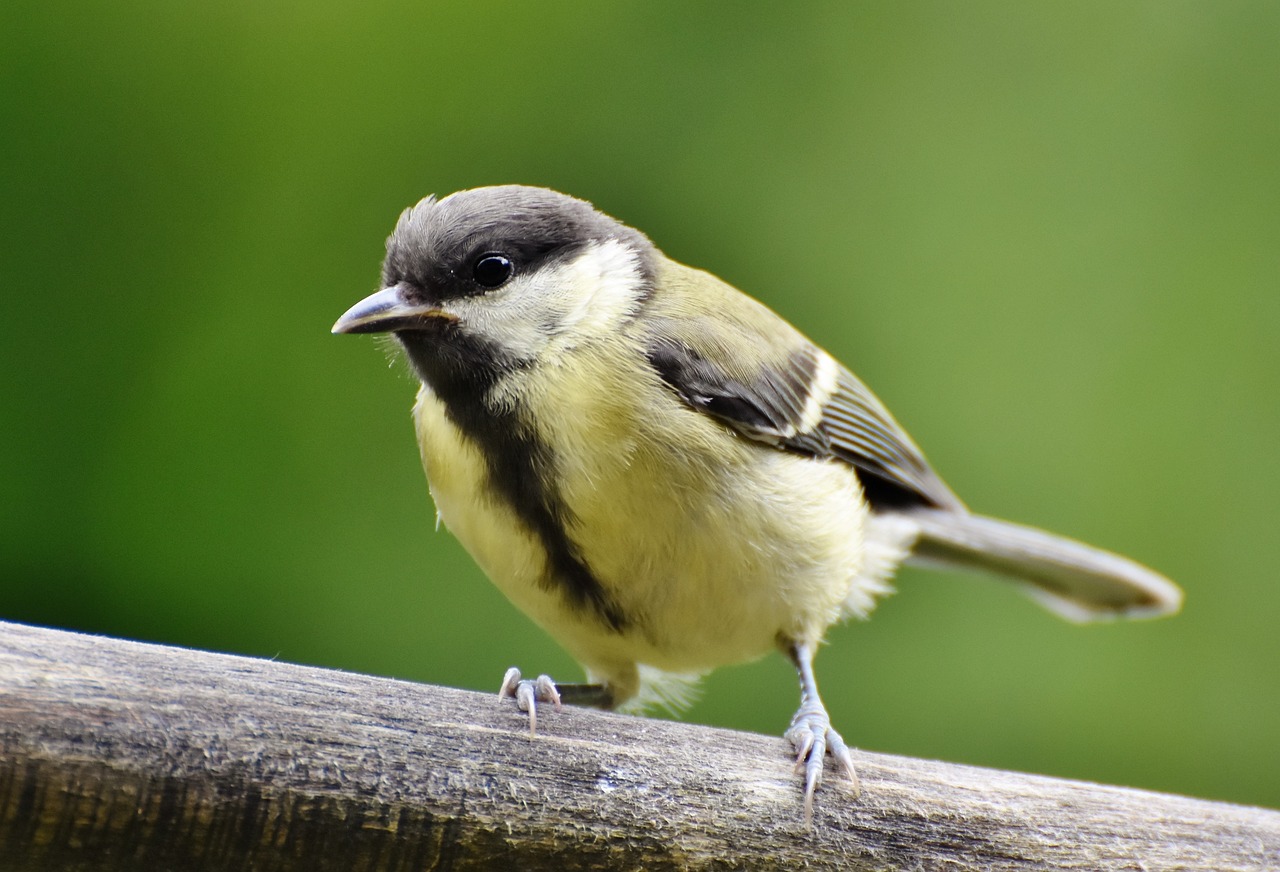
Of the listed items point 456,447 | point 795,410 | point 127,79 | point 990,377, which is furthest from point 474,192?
point 990,377

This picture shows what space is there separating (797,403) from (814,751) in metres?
0.59

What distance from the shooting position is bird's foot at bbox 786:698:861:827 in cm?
130

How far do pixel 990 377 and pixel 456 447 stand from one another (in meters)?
1.47

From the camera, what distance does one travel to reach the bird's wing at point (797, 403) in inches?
63.4

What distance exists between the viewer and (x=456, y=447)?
1.57 meters

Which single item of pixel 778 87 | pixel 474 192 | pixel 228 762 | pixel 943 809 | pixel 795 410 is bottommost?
pixel 228 762

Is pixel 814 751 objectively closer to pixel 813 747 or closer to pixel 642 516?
pixel 813 747

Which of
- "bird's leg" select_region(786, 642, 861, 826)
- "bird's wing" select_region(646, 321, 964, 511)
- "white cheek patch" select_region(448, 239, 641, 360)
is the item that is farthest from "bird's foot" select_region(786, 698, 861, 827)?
"white cheek patch" select_region(448, 239, 641, 360)

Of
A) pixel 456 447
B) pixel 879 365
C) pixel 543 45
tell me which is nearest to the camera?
pixel 456 447

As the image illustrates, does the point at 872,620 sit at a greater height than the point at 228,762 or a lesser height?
greater

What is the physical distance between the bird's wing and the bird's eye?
0.72ft

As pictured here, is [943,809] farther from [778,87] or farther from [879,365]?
[778,87]

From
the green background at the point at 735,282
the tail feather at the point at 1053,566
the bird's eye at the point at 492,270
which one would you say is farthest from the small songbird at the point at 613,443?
the green background at the point at 735,282

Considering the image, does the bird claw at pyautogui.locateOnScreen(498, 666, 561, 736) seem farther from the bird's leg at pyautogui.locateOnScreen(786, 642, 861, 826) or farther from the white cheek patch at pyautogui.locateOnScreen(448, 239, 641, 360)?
the white cheek patch at pyautogui.locateOnScreen(448, 239, 641, 360)
